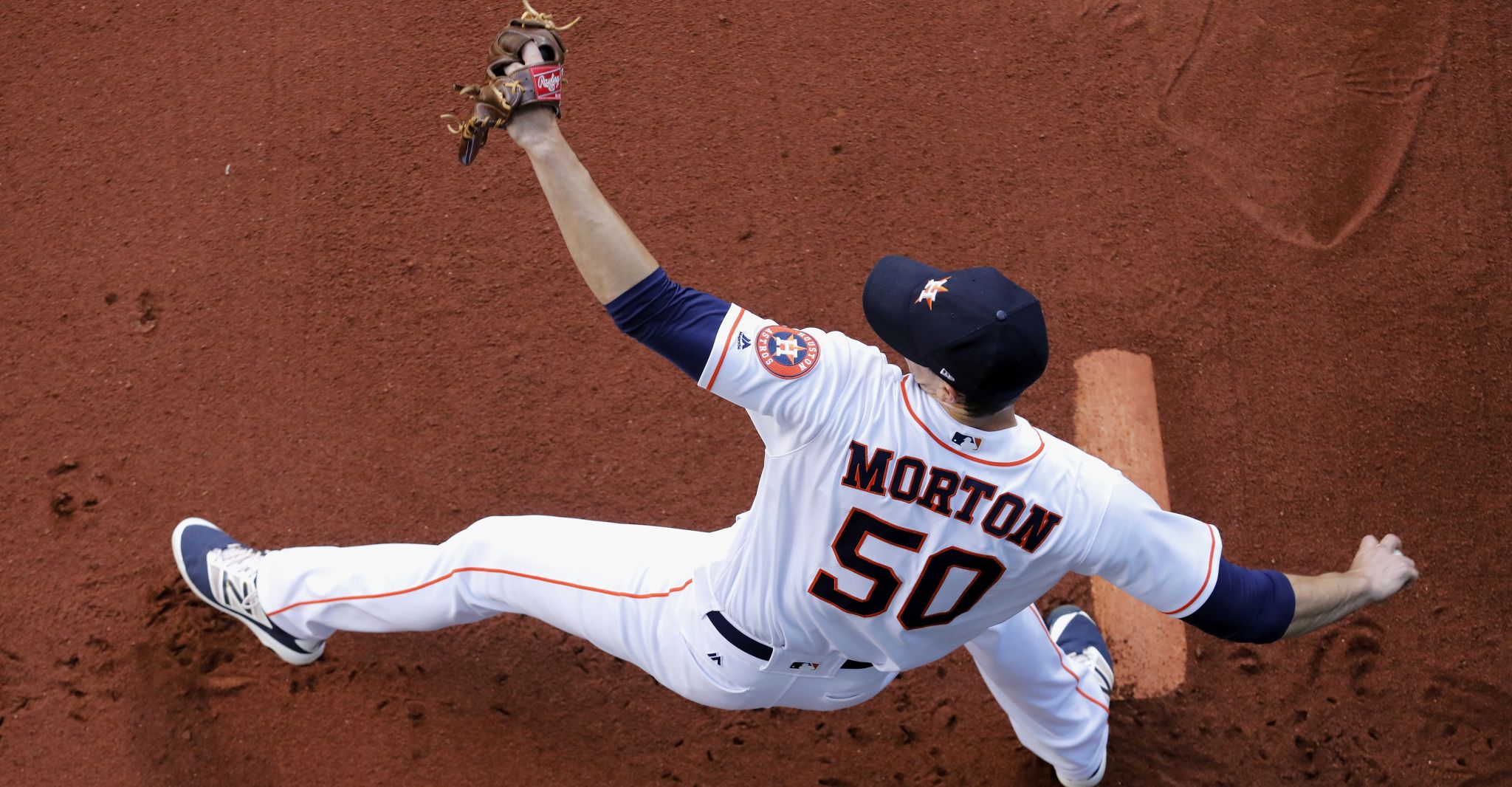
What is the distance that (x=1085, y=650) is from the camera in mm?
2998

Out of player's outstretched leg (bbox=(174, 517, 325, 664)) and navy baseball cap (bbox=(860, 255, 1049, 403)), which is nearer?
navy baseball cap (bbox=(860, 255, 1049, 403))

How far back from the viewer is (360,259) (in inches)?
141

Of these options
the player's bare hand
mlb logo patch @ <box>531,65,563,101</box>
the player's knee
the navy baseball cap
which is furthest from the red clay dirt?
mlb logo patch @ <box>531,65,563,101</box>

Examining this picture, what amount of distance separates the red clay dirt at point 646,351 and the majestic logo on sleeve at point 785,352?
1470 mm

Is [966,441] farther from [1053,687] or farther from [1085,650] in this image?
[1085,650]

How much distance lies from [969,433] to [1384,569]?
94cm

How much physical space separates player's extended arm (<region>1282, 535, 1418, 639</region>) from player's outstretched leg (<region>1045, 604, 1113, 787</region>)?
0.80 meters

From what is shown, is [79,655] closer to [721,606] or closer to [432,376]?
[432,376]

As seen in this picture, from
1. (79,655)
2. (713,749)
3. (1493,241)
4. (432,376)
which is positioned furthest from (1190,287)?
(79,655)

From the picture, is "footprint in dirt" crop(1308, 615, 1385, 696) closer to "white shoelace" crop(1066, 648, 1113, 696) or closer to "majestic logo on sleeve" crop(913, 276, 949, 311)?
"white shoelace" crop(1066, 648, 1113, 696)

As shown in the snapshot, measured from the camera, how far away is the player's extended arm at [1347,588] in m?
2.07

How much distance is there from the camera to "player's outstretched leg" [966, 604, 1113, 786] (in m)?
2.54

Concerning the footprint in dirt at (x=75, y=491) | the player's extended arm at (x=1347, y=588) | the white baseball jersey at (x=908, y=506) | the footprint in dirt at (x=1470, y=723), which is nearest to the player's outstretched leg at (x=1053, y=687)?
the white baseball jersey at (x=908, y=506)

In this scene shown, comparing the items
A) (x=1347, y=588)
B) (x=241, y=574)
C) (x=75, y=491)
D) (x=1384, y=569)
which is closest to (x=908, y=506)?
(x=1347, y=588)
